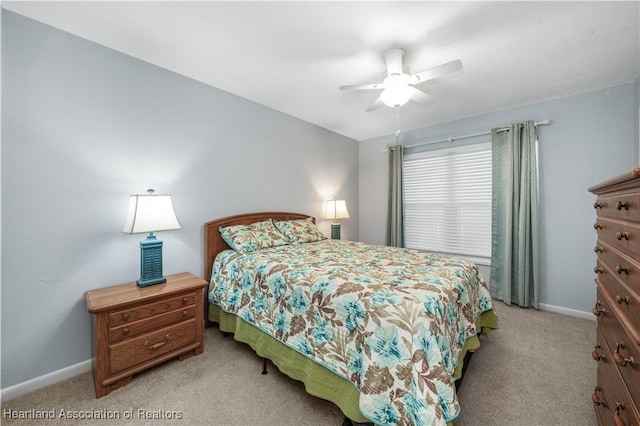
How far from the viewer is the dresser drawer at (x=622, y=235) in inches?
31.9

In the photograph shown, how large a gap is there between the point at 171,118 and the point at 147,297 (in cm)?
157

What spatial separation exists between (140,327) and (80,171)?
1.21 metres

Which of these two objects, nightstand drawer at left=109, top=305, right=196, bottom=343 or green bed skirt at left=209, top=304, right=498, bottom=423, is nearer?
green bed skirt at left=209, top=304, right=498, bottom=423

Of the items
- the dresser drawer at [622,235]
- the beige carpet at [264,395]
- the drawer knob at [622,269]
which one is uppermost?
the dresser drawer at [622,235]

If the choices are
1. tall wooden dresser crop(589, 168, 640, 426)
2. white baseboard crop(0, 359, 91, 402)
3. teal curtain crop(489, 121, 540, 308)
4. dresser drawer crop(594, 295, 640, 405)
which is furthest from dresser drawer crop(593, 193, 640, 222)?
white baseboard crop(0, 359, 91, 402)

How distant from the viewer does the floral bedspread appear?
43.8 inches

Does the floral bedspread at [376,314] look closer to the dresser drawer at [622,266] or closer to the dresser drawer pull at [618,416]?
the dresser drawer pull at [618,416]

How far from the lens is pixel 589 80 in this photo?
247cm

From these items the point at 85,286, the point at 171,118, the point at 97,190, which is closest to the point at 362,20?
the point at 171,118

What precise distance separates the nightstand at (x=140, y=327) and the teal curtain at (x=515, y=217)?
3.37 metres

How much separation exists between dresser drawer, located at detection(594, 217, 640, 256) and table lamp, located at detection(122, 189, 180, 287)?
96.9 inches

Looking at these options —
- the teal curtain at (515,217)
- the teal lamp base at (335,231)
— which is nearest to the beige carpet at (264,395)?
the teal curtain at (515,217)

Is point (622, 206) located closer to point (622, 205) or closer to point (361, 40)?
point (622, 205)

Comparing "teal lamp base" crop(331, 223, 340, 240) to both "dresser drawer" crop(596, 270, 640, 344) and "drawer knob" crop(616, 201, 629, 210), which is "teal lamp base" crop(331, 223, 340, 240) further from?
"drawer knob" crop(616, 201, 629, 210)
